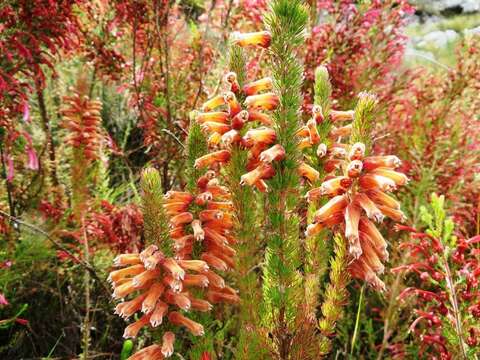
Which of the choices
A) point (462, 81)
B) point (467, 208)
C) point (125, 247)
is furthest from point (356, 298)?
point (462, 81)

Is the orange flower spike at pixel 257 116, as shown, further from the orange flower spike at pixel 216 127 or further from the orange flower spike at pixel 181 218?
the orange flower spike at pixel 181 218

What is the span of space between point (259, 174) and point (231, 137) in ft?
0.56

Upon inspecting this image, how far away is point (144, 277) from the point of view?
1544mm

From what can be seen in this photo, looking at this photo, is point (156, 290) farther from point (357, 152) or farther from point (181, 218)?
point (357, 152)

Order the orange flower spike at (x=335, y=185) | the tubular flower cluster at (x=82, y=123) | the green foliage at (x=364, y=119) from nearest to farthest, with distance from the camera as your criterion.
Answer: the green foliage at (x=364, y=119) < the orange flower spike at (x=335, y=185) < the tubular flower cluster at (x=82, y=123)

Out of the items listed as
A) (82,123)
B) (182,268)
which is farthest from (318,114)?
(82,123)

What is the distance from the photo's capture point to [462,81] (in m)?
3.86

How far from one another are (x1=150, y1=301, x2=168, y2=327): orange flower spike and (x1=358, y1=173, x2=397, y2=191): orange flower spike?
2.24 feet

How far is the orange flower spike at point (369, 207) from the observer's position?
4.66 feet

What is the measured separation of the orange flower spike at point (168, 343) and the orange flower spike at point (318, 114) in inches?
32.8

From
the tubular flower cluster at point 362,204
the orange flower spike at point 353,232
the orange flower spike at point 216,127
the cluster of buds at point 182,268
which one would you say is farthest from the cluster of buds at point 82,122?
the orange flower spike at point 353,232

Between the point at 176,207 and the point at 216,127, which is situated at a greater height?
the point at 216,127

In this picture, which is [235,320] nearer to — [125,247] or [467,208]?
[125,247]

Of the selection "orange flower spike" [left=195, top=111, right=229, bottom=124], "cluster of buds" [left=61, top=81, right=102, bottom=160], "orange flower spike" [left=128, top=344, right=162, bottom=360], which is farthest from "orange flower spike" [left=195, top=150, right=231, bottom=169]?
"cluster of buds" [left=61, top=81, right=102, bottom=160]
